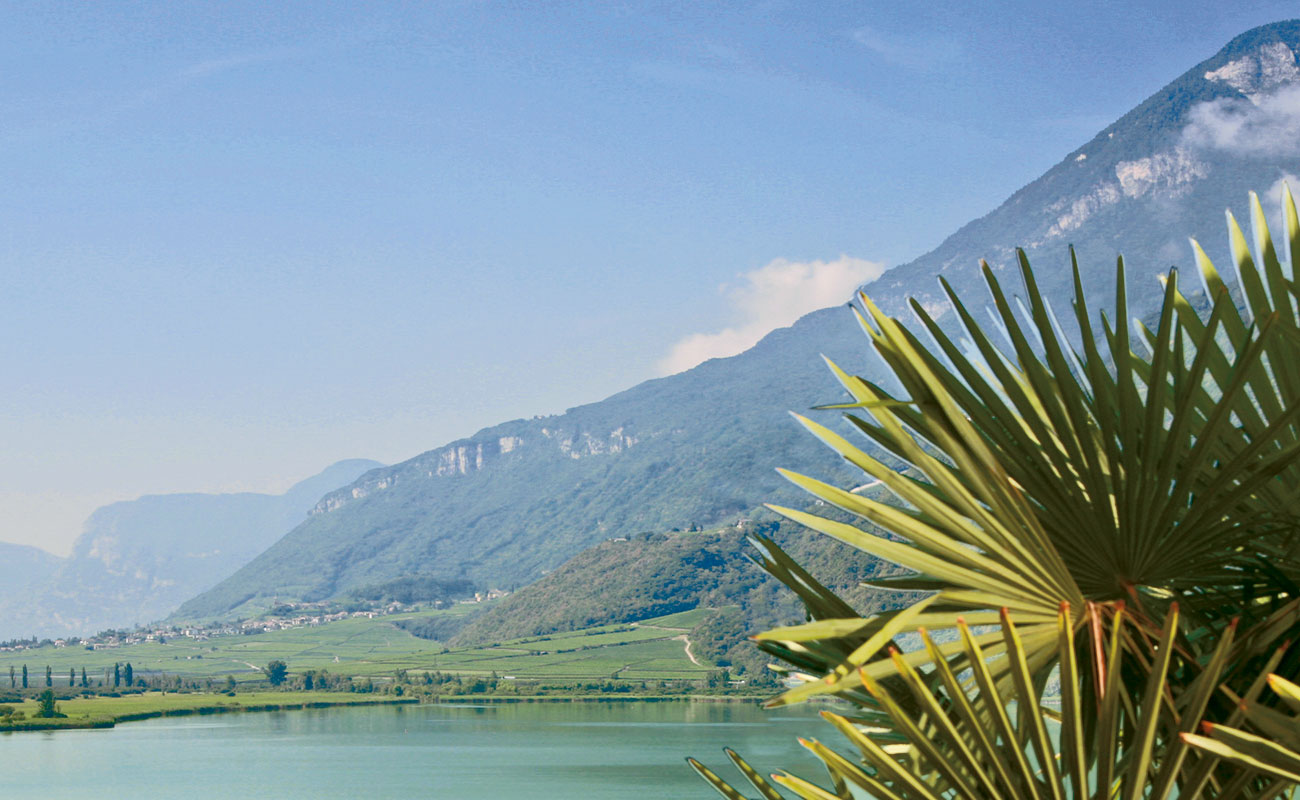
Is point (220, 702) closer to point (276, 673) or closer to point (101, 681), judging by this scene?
point (276, 673)

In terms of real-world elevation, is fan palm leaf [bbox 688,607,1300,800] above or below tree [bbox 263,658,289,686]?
above

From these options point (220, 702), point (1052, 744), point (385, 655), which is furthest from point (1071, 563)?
point (385, 655)

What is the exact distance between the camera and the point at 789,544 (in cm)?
16250

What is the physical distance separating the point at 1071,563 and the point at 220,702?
125 m

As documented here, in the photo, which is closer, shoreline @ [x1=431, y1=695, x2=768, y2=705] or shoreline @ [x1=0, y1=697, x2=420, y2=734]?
shoreline @ [x1=0, y1=697, x2=420, y2=734]

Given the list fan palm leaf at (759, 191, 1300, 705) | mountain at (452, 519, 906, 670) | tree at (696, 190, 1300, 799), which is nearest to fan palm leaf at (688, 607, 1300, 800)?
tree at (696, 190, 1300, 799)

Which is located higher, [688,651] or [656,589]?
[656,589]

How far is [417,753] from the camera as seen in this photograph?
74.6 metres

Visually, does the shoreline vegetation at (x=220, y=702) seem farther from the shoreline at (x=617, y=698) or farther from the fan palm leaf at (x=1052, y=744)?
the fan palm leaf at (x=1052, y=744)

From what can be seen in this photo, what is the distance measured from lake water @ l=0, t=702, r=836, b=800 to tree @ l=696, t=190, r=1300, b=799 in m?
47.3

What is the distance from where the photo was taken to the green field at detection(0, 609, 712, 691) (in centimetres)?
13362

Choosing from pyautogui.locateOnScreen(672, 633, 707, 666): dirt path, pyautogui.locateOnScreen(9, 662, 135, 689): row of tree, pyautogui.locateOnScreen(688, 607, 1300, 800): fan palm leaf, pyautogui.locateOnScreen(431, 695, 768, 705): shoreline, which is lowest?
pyautogui.locateOnScreen(431, 695, 768, 705): shoreline

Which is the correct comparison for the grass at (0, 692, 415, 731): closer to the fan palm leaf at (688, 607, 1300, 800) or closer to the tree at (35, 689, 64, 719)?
the tree at (35, 689, 64, 719)

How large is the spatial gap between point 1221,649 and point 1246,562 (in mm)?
713
